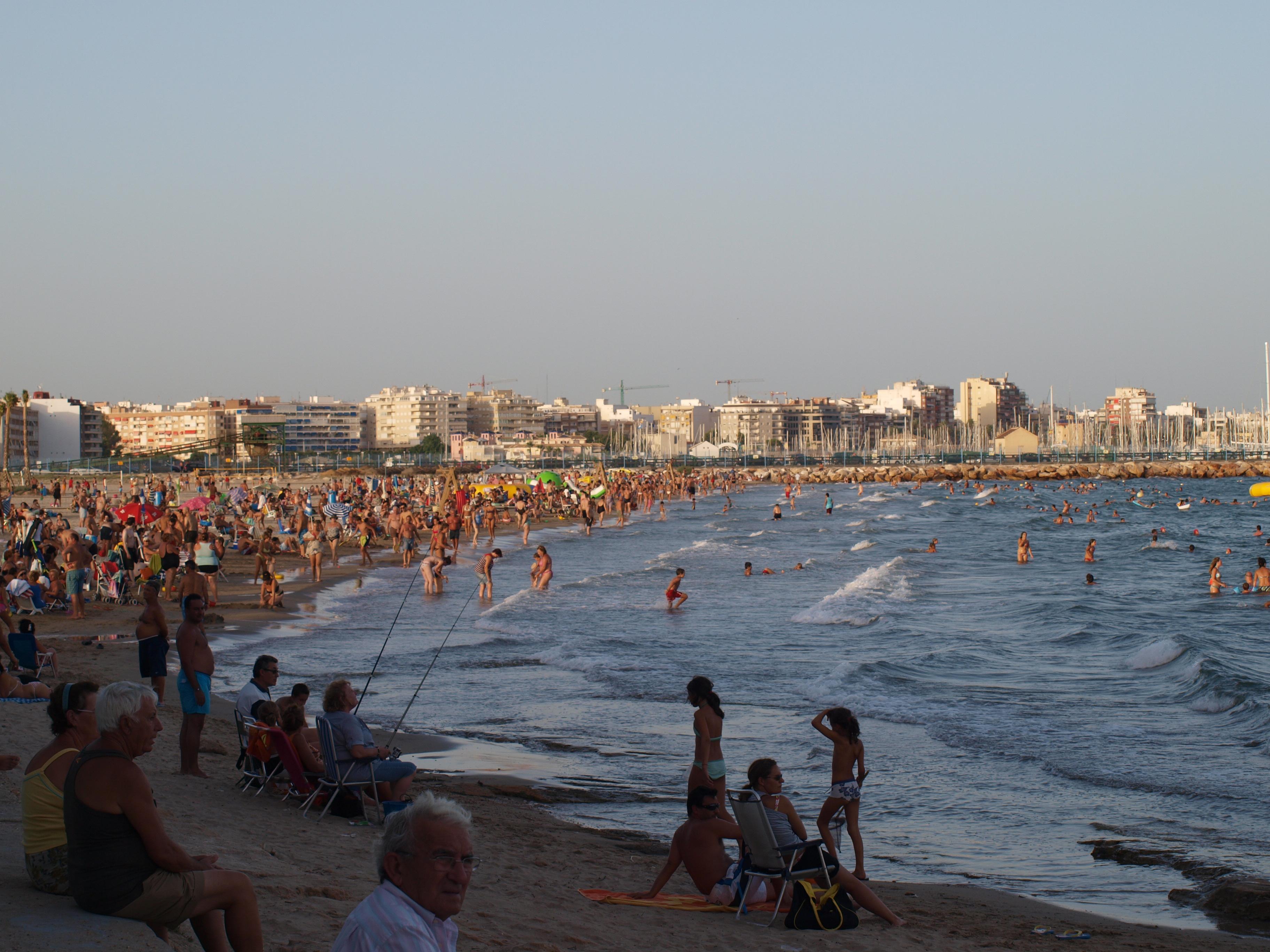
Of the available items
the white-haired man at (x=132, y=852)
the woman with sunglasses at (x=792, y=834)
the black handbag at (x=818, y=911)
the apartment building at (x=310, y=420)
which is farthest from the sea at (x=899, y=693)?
the apartment building at (x=310, y=420)

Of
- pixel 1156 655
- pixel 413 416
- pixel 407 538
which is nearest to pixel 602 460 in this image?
pixel 407 538

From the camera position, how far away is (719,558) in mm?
31500

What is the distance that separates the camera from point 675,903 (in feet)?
19.1

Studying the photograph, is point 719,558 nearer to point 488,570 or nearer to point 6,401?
point 488,570

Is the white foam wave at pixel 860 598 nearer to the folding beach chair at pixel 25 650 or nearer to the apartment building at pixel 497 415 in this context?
the folding beach chair at pixel 25 650

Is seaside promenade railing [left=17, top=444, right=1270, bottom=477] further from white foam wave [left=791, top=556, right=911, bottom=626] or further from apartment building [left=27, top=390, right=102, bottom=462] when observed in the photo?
white foam wave [left=791, top=556, right=911, bottom=626]

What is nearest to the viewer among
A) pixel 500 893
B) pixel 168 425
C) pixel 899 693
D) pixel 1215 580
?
pixel 500 893

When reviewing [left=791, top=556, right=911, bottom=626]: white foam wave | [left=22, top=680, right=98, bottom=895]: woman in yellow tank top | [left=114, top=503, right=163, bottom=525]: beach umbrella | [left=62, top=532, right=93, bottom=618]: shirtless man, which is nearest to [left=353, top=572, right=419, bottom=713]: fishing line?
[left=22, top=680, right=98, bottom=895]: woman in yellow tank top

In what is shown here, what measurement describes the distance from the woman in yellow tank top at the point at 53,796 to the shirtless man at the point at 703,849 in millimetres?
2828

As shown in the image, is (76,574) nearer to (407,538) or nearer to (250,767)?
(250,767)

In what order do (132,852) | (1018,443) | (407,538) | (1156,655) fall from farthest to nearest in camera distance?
(1018,443)
(407,538)
(1156,655)
(132,852)

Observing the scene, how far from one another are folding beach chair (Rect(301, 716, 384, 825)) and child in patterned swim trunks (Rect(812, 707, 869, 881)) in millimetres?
2565

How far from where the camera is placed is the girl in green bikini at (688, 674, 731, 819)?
6.95 m

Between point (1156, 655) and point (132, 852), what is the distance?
14567 millimetres
